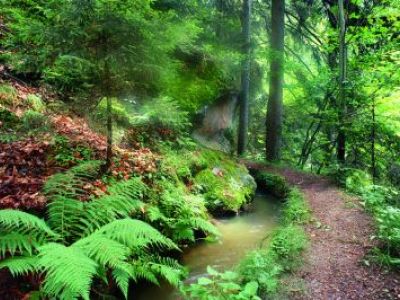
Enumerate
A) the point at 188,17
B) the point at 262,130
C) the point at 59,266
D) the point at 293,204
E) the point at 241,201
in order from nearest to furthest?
1. the point at 59,266
2. the point at 293,204
3. the point at 241,201
4. the point at 188,17
5. the point at 262,130

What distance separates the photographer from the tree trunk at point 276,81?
45.3 feet

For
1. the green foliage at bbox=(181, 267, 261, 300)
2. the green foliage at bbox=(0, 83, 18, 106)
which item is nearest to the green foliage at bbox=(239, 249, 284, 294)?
the green foliage at bbox=(181, 267, 261, 300)

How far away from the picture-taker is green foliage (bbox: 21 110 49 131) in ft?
20.6

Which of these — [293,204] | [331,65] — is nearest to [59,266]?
[293,204]

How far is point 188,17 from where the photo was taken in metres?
12.1

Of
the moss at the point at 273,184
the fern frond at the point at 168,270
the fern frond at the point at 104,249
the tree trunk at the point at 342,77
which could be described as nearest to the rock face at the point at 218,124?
the moss at the point at 273,184

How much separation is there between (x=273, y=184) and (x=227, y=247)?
527cm

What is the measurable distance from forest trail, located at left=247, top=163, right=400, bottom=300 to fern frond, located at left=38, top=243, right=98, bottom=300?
8.19 feet

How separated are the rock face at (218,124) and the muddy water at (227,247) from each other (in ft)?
15.6

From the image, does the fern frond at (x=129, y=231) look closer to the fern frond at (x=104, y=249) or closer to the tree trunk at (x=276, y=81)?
the fern frond at (x=104, y=249)

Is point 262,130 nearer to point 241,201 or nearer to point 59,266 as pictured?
point 241,201

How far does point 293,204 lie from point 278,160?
6.37 meters

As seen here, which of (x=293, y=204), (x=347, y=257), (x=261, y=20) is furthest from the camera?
(x=261, y=20)

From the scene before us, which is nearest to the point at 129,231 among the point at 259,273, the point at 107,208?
the point at 107,208
